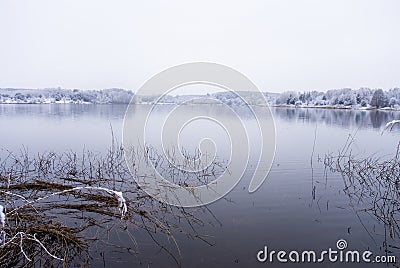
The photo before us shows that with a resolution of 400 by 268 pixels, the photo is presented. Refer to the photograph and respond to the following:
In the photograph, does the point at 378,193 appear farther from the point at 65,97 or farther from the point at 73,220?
the point at 65,97

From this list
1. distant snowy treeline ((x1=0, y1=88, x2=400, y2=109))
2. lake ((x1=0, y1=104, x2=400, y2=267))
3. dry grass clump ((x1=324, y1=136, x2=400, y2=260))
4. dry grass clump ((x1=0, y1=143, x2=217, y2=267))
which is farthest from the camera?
distant snowy treeline ((x1=0, y1=88, x2=400, y2=109))

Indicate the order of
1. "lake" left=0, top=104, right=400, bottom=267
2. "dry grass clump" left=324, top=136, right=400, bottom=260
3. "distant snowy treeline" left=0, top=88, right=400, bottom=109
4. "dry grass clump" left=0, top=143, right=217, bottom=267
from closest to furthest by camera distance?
"dry grass clump" left=0, top=143, right=217, bottom=267
"lake" left=0, top=104, right=400, bottom=267
"dry grass clump" left=324, top=136, right=400, bottom=260
"distant snowy treeline" left=0, top=88, right=400, bottom=109

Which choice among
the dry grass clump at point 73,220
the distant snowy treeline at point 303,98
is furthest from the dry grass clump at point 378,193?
the distant snowy treeline at point 303,98

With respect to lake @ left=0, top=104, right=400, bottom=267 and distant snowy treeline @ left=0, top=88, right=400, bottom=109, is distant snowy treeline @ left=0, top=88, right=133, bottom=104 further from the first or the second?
lake @ left=0, top=104, right=400, bottom=267

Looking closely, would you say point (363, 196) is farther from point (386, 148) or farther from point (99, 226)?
point (386, 148)

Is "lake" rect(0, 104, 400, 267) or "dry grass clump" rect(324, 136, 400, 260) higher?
"dry grass clump" rect(324, 136, 400, 260)

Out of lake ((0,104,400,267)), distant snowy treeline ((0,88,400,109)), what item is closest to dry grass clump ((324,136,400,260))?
lake ((0,104,400,267))

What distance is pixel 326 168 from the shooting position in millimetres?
9750

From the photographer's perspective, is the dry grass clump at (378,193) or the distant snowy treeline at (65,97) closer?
the dry grass clump at (378,193)

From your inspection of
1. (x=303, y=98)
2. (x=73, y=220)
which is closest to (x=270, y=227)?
(x=73, y=220)

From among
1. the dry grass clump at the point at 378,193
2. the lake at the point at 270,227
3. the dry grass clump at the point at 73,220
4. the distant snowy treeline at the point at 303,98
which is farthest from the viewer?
the distant snowy treeline at the point at 303,98

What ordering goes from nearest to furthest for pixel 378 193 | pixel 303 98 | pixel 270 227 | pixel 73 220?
pixel 73 220, pixel 270 227, pixel 378 193, pixel 303 98

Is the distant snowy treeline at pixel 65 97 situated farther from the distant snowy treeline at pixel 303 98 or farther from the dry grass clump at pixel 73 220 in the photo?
the dry grass clump at pixel 73 220

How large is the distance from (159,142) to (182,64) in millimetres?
10103
